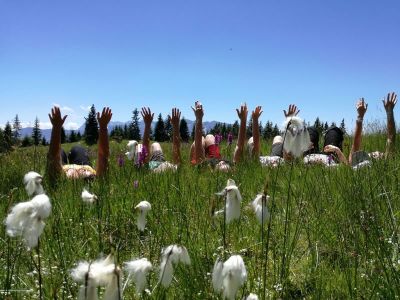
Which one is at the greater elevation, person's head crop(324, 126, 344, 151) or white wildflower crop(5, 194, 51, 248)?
person's head crop(324, 126, 344, 151)

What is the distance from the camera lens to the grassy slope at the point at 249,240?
7.69 feet

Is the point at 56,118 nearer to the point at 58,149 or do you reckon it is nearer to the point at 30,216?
the point at 58,149

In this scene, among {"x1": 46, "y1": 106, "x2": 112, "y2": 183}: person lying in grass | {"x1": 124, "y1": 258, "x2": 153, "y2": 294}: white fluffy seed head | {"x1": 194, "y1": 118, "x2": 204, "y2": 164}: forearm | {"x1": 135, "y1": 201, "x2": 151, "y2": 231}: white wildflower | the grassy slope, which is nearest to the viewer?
{"x1": 124, "y1": 258, "x2": 153, "y2": 294}: white fluffy seed head

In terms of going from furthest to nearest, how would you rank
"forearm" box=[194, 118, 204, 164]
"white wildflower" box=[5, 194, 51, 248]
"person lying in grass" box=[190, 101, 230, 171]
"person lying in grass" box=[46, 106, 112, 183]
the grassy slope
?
1. "forearm" box=[194, 118, 204, 164]
2. "person lying in grass" box=[190, 101, 230, 171]
3. "person lying in grass" box=[46, 106, 112, 183]
4. the grassy slope
5. "white wildflower" box=[5, 194, 51, 248]

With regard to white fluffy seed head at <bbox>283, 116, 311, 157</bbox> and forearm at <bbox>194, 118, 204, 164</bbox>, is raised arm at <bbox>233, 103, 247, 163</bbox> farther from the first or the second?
white fluffy seed head at <bbox>283, 116, 311, 157</bbox>

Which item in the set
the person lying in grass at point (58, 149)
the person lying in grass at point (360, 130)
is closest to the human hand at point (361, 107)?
the person lying in grass at point (360, 130)

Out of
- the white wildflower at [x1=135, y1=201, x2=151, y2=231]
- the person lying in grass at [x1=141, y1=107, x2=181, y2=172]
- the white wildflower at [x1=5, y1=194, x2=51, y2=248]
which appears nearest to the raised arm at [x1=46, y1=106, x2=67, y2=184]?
the person lying in grass at [x1=141, y1=107, x2=181, y2=172]

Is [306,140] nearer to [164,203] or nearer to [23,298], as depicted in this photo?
[23,298]

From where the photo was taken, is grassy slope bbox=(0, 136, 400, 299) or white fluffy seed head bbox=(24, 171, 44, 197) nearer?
white fluffy seed head bbox=(24, 171, 44, 197)

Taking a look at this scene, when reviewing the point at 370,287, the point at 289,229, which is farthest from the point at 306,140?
the point at 289,229

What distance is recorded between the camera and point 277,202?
4.34 m

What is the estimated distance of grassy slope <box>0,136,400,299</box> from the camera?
92.3 inches

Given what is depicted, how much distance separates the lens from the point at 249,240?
3.33 m

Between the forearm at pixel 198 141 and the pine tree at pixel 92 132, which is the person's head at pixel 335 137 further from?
the pine tree at pixel 92 132
